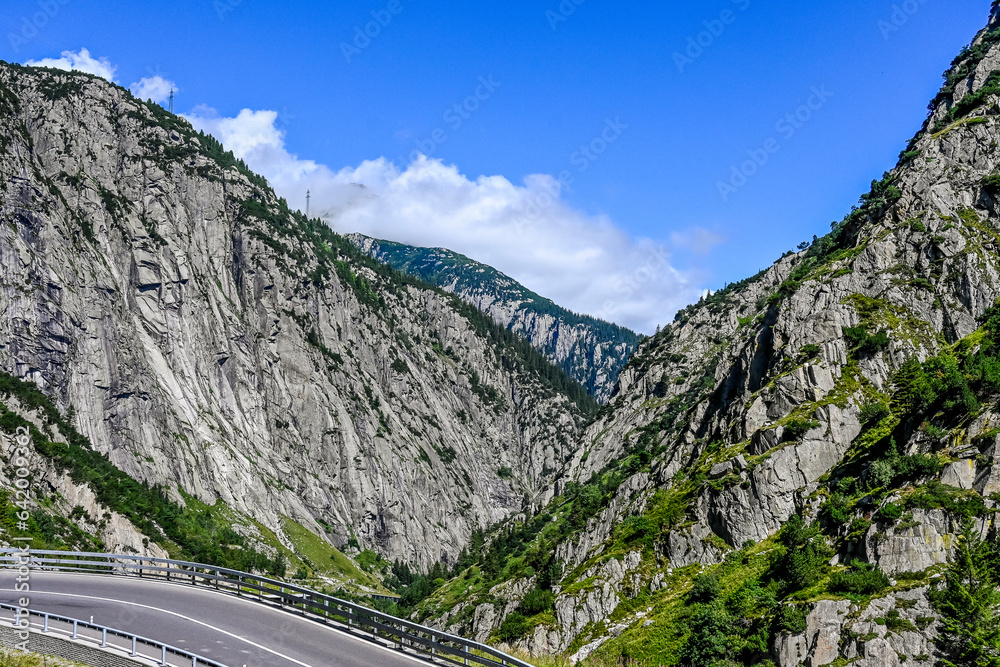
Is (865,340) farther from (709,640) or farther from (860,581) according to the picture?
(709,640)

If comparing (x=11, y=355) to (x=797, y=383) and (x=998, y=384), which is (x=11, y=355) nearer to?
(x=797, y=383)

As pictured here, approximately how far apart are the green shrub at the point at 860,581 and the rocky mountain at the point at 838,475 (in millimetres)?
121

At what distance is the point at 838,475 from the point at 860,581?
13.3 m

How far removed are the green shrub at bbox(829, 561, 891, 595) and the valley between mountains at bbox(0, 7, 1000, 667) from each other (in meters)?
0.16

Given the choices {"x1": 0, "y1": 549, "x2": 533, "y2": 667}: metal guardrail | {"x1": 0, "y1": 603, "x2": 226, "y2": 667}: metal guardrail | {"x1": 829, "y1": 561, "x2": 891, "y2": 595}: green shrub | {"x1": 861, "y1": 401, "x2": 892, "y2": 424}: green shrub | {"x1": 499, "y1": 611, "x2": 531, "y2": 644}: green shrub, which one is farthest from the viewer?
{"x1": 499, "y1": 611, "x2": 531, "y2": 644}: green shrub

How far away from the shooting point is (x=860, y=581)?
102 feet

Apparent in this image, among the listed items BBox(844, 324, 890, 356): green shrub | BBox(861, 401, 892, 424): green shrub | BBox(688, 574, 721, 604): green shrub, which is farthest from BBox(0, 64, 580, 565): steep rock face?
BBox(861, 401, 892, 424): green shrub

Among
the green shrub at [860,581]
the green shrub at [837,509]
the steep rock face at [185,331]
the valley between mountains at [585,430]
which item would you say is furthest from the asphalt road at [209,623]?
the steep rock face at [185,331]

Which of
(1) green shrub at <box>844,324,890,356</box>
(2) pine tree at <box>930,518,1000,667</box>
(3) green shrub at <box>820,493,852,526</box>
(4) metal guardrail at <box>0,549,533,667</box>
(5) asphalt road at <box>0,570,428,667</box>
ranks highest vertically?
(1) green shrub at <box>844,324,890,356</box>

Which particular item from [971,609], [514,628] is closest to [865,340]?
[971,609]

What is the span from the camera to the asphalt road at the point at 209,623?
974 inches

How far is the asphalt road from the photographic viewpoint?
24.8 meters

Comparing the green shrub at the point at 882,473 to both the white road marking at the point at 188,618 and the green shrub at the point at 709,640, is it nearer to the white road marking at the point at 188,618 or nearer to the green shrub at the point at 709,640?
the green shrub at the point at 709,640

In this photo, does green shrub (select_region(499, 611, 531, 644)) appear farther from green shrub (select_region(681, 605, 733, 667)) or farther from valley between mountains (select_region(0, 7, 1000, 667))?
green shrub (select_region(681, 605, 733, 667))
